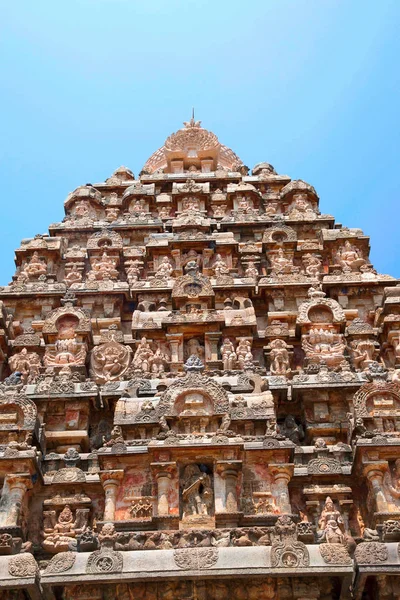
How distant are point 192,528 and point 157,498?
100 centimetres

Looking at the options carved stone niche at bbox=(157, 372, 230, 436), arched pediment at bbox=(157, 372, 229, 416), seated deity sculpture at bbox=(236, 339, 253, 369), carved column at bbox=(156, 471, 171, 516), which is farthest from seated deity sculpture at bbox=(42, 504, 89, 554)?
seated deity sculpture at bbox=(236, 339, 253, 369)

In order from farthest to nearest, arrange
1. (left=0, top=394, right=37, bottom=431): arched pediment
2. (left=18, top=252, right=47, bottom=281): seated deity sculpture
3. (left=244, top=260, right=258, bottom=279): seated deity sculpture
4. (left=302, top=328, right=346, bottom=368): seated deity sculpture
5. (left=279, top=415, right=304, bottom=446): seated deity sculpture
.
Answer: (left=18, top=252, right=47, bottom=281): seated deity sculpture → (left=244, top=260, right=258, bottom=279): seated deity sculpture → (left=302, top=328, right=346, bottom=368): seated deity sculpture → (left=279, top=415, right=304, bottom=446): seated deity sculpture → (left=0, top=394, right=37, bottom=431): arched pediment

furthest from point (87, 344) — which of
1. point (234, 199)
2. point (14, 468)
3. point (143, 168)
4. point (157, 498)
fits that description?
point (143, 168)

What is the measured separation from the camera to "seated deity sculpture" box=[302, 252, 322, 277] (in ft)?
71.6

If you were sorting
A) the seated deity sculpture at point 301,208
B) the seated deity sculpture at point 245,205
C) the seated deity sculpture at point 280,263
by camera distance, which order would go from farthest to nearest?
the seated deity sculpture at point 245,205, the seated deity sculpture at point 301,208, the seated deity sculpture at point 280,263

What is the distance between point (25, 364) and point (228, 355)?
16.3 feet

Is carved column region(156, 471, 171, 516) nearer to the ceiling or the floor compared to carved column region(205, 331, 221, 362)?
nearer to the floor

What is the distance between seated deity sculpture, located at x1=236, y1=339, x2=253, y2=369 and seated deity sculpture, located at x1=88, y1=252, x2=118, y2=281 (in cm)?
530

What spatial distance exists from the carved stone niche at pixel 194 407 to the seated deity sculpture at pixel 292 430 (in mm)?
2262

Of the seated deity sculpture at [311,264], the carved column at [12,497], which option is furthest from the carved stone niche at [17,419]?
the seated deity sculpture at [311,264]

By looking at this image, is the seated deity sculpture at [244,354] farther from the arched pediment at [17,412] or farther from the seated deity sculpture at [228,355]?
the arched pediment at [17,412]

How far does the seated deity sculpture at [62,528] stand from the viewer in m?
13.7

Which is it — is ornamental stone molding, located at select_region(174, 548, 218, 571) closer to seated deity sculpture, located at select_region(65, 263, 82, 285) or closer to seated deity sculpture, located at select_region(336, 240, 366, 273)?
seated deity sculpture, located at select_region(65, 263, 82, 285)

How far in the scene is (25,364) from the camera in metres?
18.5
